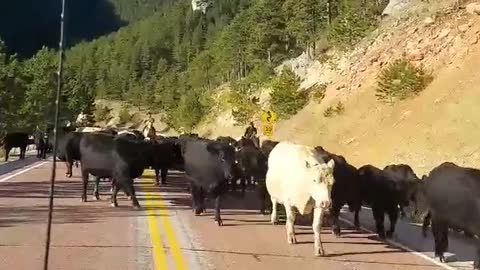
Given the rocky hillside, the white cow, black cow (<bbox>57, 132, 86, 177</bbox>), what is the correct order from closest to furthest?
the white cow
black cow (<bbox>57, 132, 86, 177</bbox>)
the rocky hillside

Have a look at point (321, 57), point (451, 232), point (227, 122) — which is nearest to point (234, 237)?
point (451, 232)

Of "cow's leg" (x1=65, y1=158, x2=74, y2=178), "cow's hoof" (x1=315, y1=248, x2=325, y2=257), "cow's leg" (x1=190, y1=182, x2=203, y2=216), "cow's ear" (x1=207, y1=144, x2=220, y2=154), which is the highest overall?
"cow's ear" (x1=207, y1=144, x2=220, y2=154)

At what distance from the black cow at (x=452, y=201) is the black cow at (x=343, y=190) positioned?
242 centimetres

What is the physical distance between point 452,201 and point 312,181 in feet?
7.15

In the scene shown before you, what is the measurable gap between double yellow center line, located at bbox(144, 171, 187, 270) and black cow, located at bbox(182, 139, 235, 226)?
90 centimetres

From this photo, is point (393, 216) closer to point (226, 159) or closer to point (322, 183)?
point (322, 183)

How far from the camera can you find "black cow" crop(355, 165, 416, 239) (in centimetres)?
1515

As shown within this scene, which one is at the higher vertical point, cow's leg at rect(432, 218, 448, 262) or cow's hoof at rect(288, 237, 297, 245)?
cow's leg at rect(432, 218, 448, 262)

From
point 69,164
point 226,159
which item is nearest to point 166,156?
point 69,164

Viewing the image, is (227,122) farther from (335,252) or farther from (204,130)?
(335,252)

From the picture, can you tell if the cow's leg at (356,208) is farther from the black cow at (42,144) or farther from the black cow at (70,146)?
the black cow at (42,144)

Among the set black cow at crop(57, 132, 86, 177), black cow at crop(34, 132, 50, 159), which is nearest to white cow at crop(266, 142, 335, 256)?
black cow at crop(57, 132, 86, 177)

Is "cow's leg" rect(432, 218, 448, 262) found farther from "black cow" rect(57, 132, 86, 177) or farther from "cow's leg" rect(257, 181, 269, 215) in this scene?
"black cow" rect(57, 132, 86, 177)

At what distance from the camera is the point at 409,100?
1679 inches
